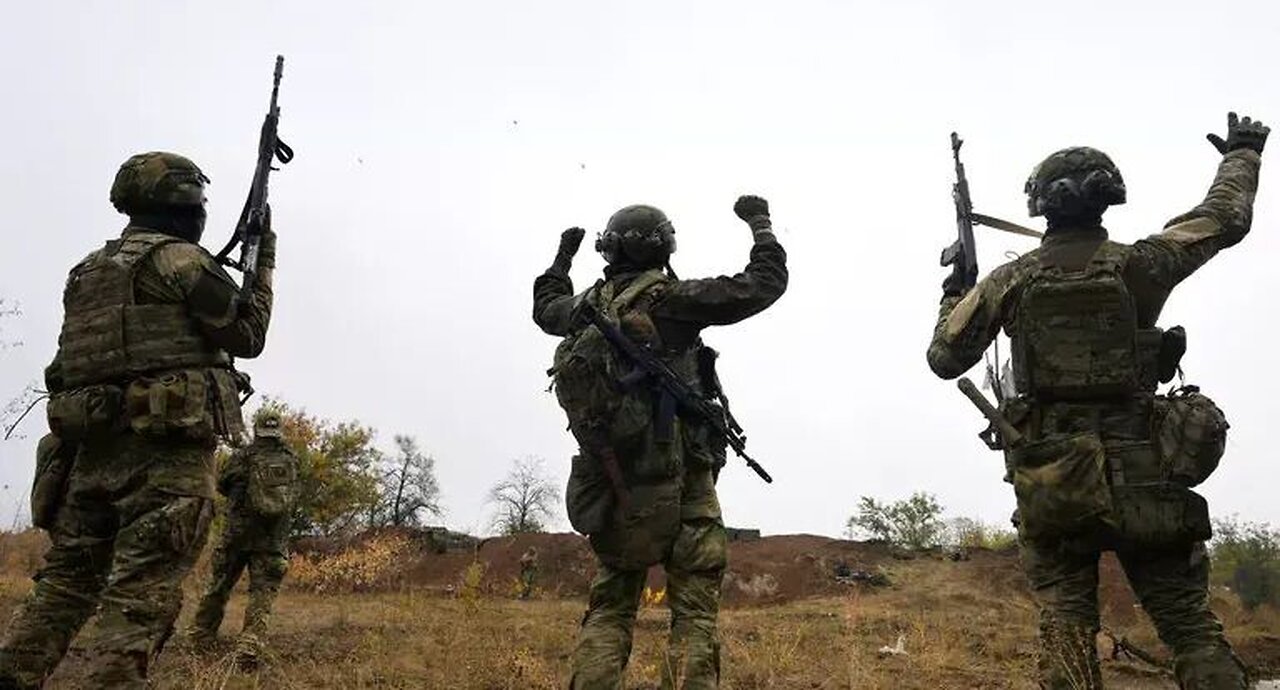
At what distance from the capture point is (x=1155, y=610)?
351 centimetres

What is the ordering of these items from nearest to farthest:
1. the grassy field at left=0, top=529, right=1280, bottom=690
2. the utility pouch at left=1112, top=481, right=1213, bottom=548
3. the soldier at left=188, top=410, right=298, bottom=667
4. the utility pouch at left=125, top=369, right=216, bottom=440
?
the utility pouch at left=1112, top=481, right=1213, bottom=548
the utility pouch at left=125, top=369, right=216, bottom=440
the grassy field at left=0, top=529, right=1280, bottom=690
the soldier at left=188, top=410, right=298, bottom=667

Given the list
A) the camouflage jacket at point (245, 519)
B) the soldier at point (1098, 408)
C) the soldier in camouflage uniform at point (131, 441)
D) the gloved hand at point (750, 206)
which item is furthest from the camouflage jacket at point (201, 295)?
the camouflage jacket at point (245, 519)

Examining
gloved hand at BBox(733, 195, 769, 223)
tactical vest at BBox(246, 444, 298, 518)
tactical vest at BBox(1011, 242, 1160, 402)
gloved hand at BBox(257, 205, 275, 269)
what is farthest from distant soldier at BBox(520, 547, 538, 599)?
tactical vest at BBox(1011, 242, 1160, 402)

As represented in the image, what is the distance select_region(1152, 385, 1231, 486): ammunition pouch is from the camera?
348 cm

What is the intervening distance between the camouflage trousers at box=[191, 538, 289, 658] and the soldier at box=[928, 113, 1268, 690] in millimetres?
5788

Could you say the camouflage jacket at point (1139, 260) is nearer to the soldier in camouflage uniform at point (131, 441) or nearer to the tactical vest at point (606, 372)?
the tactical vest at point (606, 372)

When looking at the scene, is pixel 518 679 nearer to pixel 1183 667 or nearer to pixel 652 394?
pixel 652 394

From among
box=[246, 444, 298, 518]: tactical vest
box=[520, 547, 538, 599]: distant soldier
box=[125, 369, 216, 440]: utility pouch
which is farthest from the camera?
box=[520, 547, 538, 599]: distant soldier

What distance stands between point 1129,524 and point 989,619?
32.7 ft

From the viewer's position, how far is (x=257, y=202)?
452cm

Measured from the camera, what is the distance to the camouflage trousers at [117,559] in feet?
11.1

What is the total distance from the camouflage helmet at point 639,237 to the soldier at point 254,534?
14.6 ft

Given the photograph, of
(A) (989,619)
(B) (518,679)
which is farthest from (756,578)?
(B) (518,679)

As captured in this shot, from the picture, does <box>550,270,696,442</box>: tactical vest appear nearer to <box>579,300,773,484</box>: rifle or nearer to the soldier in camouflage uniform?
<box>579,300,773,484</box>: rifle
